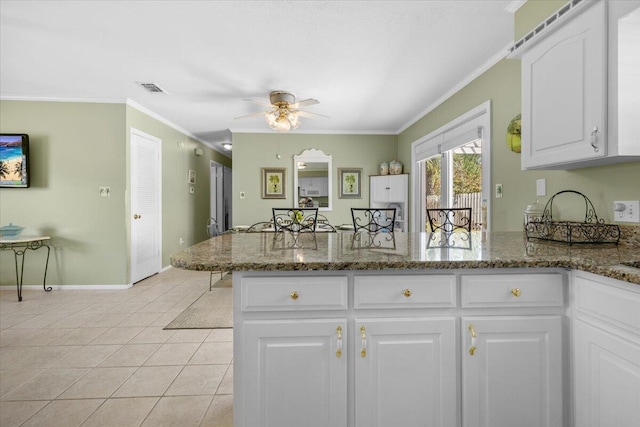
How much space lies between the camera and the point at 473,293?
1219 mm

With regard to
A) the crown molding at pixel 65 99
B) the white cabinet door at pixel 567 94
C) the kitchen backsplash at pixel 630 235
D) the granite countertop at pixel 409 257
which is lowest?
the granite countertop at pixel 409 257

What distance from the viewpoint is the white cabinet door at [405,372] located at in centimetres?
120

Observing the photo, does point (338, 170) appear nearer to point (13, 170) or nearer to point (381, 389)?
point (13, 170)

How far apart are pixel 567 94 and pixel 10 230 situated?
209 inches

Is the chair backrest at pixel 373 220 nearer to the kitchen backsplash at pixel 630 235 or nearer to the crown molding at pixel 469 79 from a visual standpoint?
the kitchen backsplash at pixel 630 235

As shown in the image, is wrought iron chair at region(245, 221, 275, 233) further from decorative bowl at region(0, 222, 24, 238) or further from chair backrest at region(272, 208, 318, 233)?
decorative bowl at region(0, 222, 24, 238)

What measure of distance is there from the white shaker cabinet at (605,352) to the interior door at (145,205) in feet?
15.7

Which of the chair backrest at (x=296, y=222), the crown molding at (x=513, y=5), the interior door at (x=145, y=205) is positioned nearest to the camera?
the crown molding at (x=513, y=5)

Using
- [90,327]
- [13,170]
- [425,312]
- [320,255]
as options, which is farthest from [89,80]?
[425,312]

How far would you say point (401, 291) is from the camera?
120 centimetres

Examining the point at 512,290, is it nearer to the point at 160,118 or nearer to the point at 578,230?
the point at 578,230

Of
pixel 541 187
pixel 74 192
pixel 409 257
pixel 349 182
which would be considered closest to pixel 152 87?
pixel 74 192

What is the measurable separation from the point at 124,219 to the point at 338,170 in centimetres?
356

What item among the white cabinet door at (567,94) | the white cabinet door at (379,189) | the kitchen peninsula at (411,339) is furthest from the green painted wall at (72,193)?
the white cabinet door at (567,94)
